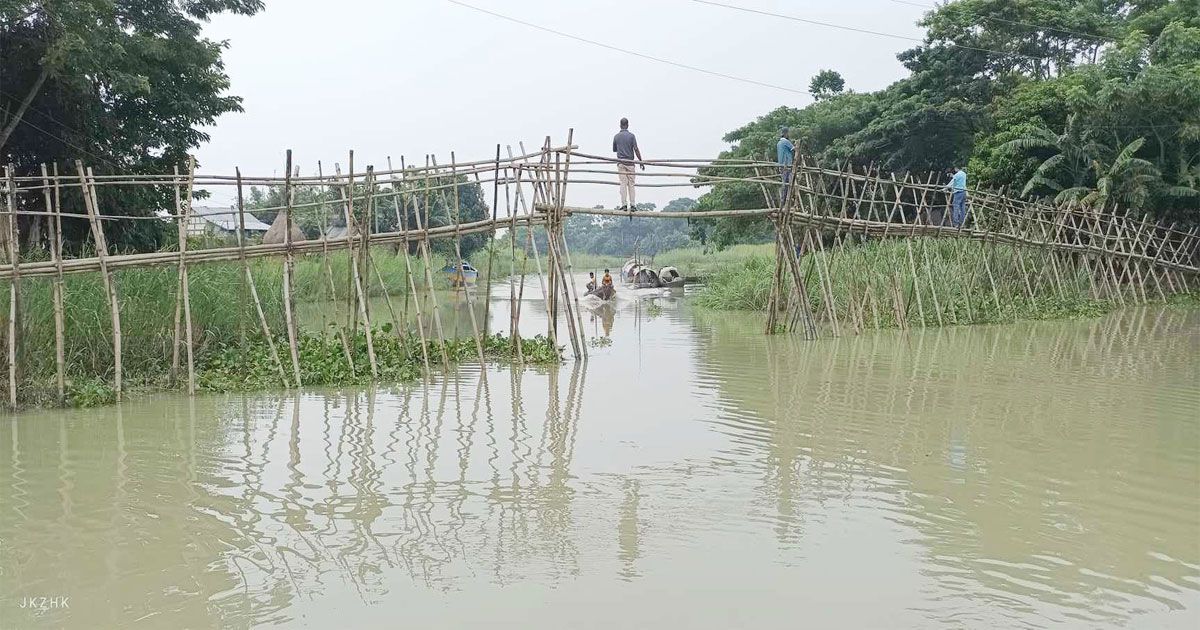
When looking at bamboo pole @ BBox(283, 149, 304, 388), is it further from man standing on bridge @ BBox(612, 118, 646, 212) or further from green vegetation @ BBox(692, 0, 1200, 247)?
green vegetation @ BBox(692, 0, 1200, 247)

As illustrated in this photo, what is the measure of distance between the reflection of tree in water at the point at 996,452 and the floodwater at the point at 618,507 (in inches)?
1.1

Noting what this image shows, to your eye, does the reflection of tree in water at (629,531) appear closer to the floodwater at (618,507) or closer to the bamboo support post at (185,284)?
the floodwater at (618,507)

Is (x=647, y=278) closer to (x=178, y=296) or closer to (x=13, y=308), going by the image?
(x=178, y=296)

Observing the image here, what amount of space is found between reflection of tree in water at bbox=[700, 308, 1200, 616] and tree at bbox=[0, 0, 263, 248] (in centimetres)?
1089

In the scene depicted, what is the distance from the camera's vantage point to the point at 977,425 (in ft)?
26.3

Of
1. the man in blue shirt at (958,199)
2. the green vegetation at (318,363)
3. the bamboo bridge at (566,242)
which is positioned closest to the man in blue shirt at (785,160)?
the bamboo bridge at (566,242)

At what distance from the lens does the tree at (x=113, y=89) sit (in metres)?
15.7

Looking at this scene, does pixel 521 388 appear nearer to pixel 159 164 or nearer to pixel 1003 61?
pixel 159 164

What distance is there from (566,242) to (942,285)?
6.09 metres

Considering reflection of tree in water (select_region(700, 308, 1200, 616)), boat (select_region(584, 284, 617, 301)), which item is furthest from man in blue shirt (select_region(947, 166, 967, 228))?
boat (select_region(584, 284, 617, 301))

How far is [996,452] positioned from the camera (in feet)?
23.2

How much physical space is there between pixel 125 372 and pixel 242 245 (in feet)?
5.31

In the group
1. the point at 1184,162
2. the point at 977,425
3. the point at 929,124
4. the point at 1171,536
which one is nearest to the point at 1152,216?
the point at 1184,162

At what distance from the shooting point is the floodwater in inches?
177
